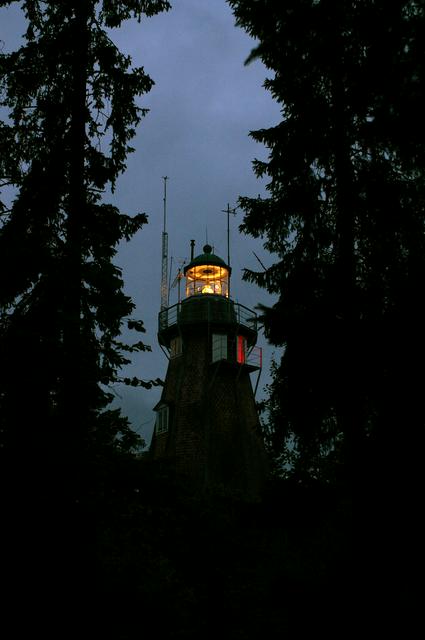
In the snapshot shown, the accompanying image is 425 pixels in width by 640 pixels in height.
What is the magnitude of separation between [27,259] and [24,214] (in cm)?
191

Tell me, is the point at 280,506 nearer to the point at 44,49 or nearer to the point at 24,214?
the point at 24,214

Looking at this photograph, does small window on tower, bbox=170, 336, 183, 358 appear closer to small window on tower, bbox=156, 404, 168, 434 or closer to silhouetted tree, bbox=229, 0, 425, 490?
small window on tower, bbox=156, 404, 168, 434

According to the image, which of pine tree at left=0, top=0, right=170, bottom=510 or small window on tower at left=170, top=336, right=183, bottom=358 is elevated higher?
small window on tower at left=170, top=336, right=183, bottom=358

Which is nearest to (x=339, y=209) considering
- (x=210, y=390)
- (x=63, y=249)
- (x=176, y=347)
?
(x=63, y=249)

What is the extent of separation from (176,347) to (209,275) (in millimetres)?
4251

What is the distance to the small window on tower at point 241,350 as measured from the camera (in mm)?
32625

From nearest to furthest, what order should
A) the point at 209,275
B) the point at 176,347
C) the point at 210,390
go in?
the point at 210,390 → the point at 209,275 → the point at 176,347

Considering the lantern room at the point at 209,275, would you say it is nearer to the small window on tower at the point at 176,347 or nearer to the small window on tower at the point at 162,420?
the small window on tower at the point at 176,347

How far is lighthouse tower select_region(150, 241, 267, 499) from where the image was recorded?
29156 millimetres

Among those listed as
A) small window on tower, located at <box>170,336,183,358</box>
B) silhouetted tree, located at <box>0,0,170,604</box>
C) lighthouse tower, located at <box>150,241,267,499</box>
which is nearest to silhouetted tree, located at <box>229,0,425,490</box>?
silhouetted tree, located at <box>0,0,170,604</box>

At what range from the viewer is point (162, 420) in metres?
31.8

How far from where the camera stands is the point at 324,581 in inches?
360

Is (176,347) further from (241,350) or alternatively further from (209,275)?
(209,275)

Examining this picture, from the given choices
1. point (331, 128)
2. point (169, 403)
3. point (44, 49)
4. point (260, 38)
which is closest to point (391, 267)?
point (331, 128)
